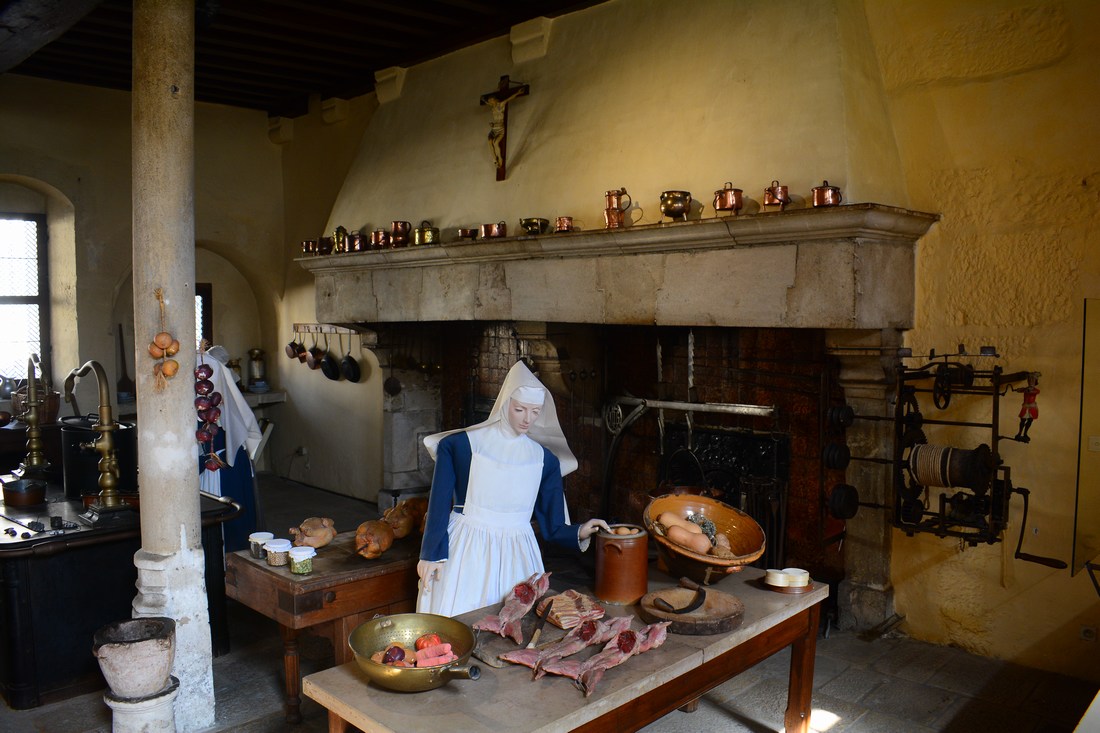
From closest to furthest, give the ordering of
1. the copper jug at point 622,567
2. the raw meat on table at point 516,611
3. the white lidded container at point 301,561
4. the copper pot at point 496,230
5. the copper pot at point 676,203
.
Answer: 1. the raw meat on table at point 516,611
2. the copper jug at point 622,567
3. the white lidded container at point 301,561
4. the copper pot at point 676,203
5. the copper pot at point 496,230

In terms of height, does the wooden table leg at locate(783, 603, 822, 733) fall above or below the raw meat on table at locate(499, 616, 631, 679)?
below

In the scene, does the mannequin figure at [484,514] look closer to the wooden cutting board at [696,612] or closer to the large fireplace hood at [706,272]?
the wooden cutting board at [696,612]

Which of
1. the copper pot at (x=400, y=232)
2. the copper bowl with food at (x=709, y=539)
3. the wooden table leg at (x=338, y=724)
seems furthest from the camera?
the copper pot at (x=400, y=232)

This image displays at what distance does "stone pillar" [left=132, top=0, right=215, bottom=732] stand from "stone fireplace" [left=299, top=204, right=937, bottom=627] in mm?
2125

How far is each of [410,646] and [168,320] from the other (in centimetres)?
189

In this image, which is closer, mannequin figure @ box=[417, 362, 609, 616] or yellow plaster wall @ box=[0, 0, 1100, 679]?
mannequin figure @ box=[417, 362, 609, 616]

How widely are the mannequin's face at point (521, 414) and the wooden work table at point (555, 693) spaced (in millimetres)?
795

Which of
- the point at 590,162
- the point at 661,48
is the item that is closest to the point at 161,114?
the point at 590,162

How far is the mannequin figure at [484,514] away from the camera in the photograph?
12.1 feet

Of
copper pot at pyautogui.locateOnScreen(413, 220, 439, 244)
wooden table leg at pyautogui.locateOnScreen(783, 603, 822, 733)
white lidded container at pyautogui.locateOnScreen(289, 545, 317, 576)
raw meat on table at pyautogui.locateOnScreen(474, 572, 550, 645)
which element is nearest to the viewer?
raw meat on table at pyautogui.locateOnScreen(474, 572, 550, 645)

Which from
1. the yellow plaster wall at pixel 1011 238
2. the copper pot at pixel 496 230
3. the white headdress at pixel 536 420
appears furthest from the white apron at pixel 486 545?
the yellow plaster wall at pixel 1011 238

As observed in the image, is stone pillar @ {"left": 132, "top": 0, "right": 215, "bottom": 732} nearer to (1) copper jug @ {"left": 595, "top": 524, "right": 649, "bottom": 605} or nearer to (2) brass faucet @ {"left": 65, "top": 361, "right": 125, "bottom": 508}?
(2) brass faucet @ {"left": 65, "top": 361, "right": 125, "bottom": 508}

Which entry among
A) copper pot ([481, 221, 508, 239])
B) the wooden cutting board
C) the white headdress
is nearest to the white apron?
the white headdress

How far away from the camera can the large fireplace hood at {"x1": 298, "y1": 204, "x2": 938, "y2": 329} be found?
407 cm
